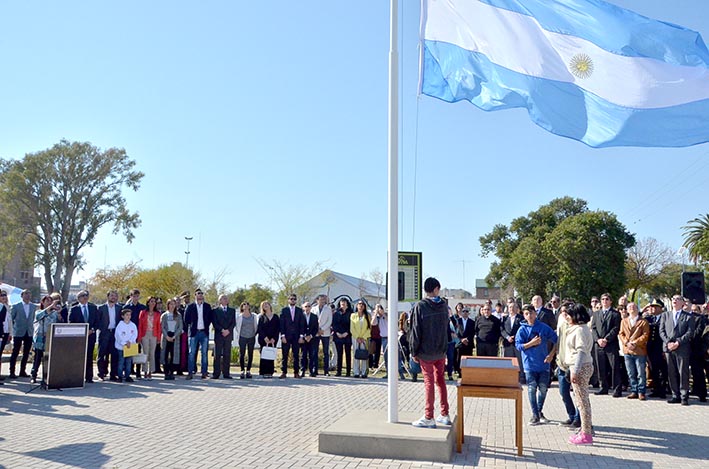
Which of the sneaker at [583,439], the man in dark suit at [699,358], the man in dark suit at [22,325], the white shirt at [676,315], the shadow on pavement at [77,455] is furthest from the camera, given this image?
the man in dark suit at [22,325]

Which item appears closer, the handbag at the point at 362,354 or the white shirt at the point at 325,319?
the handbag at the point at 362,354

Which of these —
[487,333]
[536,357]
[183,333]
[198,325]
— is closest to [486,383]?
[536,357]

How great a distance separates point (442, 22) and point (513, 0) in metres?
1.01

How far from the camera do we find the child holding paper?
47.1 ft

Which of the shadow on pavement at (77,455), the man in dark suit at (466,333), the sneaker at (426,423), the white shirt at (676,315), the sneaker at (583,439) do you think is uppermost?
the white shirt at (676,315)

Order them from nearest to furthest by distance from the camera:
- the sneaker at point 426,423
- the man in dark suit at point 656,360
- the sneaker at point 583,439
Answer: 1. the sneaker at point 426,423
2. the sneaker at point 583,439
3. the man in dark suit at point 656,360

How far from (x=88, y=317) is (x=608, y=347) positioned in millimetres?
12609

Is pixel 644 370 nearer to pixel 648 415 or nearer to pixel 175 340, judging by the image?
pixel 648 415

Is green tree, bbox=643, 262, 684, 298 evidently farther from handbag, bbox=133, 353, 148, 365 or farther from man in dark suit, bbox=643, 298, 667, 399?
handbag, bbox=133, 353, 148, 365

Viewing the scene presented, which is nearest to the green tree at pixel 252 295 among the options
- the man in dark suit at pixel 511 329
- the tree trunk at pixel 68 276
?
the tree trunk at pixel 68 276

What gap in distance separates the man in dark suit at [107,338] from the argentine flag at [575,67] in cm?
1029

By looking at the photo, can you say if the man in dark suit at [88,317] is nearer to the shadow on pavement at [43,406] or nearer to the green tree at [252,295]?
the shadow on pavement at [43,406]

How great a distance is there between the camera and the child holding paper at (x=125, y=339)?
47.1 feet

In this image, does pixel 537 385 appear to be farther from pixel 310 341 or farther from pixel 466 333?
pixel 310 341
